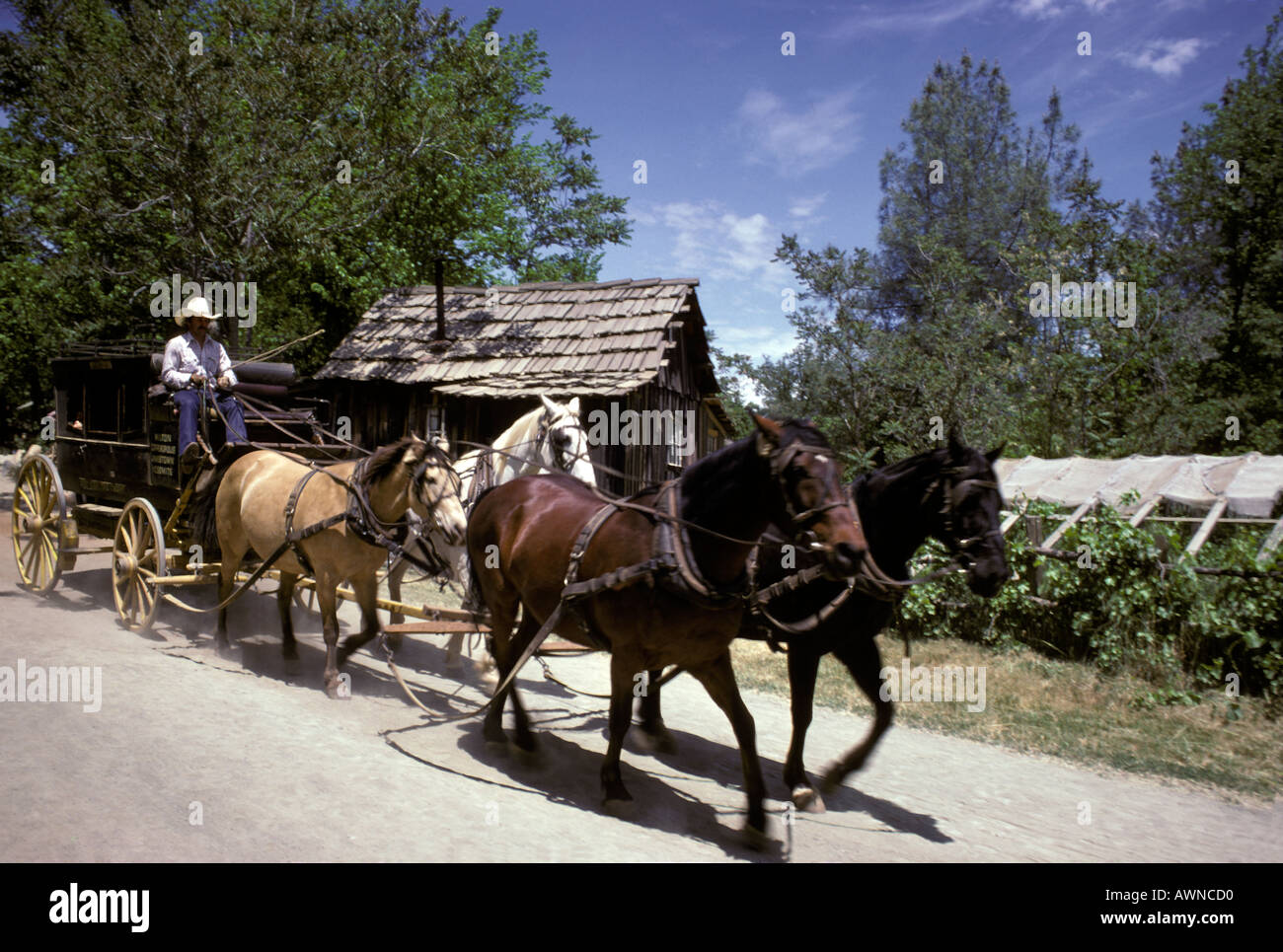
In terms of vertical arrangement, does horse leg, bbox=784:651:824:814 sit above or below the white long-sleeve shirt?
below

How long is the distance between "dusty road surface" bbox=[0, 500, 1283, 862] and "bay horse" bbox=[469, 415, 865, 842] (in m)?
0.53

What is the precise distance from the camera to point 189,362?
22.1 ft

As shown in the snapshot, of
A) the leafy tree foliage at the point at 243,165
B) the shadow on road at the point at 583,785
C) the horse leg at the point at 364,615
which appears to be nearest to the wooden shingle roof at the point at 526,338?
the leafy tree foliage at the point at 243,165

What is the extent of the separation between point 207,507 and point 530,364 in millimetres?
6987

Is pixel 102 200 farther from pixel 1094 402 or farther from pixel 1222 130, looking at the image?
pixel 1222 130

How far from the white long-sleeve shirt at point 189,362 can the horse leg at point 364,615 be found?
2448 mm

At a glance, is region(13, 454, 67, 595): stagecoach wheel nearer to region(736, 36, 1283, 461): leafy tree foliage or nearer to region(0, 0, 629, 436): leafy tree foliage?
region(0, 0, 629, 436): leafy tree foliage

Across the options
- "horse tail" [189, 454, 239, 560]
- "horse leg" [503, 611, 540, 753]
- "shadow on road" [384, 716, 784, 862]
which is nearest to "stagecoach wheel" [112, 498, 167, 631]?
"horse tail" [189, 454, 239, 560]

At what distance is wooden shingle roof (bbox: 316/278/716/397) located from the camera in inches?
494

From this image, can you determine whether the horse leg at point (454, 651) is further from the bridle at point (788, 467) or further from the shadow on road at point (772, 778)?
the bridle at point (788, 467)

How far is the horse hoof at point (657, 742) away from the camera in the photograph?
534 cm

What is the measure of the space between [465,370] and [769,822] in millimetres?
10944
